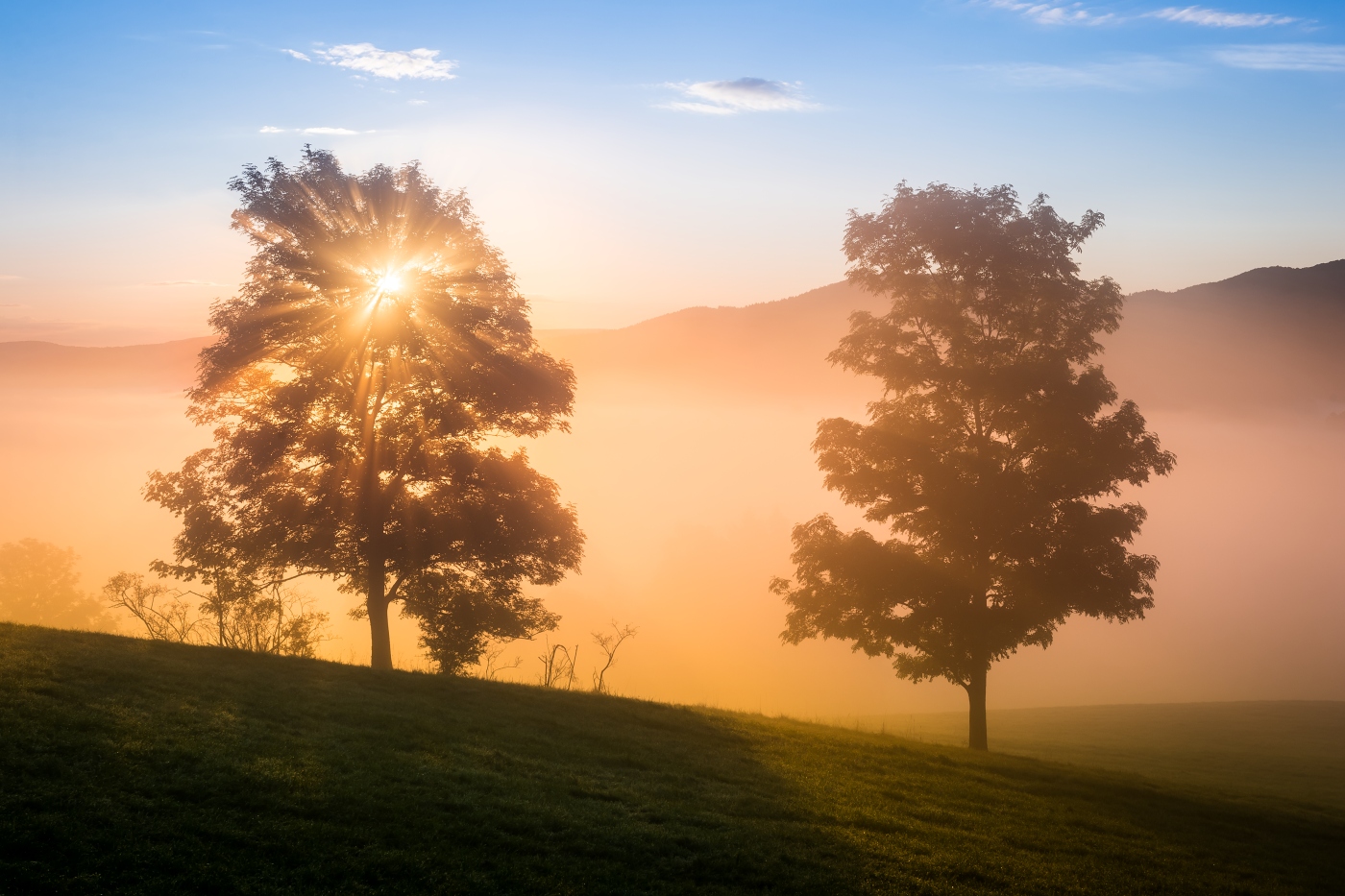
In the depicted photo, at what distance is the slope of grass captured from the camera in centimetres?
2818

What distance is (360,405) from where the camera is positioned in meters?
24.3

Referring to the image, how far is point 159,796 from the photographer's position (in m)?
10.4

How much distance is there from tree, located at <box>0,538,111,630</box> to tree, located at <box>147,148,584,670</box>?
3255 inches

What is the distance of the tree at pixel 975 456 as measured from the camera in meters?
23.0

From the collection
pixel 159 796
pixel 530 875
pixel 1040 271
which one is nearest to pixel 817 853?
pixel 530 875

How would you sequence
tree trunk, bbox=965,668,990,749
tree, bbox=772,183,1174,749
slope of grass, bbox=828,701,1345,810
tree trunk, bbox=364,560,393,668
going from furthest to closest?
slope of grass, bbox=828,701,1345,810, tree trunk, bbox=364,560,393,668, tree trunk, bbox=965,668,990,749, tree, bbox=772,183,1174,749

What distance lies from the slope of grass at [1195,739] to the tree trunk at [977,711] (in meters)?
3.42

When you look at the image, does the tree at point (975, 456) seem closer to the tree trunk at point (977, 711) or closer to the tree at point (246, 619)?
the tree trunk at point (977, 711)

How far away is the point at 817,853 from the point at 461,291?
1830 cm

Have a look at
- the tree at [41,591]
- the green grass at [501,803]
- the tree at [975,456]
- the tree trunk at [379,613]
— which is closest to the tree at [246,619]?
the tree trunk at [379,613]

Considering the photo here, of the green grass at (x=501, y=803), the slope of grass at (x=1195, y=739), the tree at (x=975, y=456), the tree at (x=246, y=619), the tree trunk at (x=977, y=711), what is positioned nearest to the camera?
the green grass at (x=501, y=803)

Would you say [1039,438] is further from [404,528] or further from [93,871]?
[93,871]

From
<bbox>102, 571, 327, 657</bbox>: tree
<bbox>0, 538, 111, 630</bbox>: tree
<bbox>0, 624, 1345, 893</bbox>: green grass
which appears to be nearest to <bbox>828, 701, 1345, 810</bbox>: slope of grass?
<bbox>0, 624, 1345, 893</bbox>: green grass

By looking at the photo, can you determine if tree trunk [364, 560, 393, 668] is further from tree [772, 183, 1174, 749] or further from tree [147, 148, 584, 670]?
tree [772, 183, 1174, 749]
